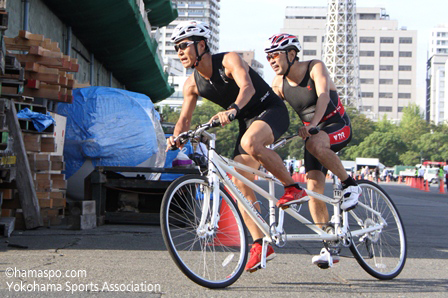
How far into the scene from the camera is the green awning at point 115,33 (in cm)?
1798

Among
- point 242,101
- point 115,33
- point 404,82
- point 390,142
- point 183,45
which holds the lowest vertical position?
point 242,101

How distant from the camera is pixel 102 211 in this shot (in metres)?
10.1

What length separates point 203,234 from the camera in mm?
5039

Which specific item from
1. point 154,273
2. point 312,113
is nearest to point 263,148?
point 312,113

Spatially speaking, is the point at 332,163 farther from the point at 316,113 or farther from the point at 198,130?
the point at 198,130

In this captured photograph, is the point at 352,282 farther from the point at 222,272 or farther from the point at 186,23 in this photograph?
the point at 186,23

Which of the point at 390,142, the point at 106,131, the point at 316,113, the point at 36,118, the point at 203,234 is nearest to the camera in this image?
the point at 203,234

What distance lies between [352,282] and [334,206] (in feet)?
2.13

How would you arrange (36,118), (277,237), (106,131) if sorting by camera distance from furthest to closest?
(106,131) → (36,118) → (277,237)

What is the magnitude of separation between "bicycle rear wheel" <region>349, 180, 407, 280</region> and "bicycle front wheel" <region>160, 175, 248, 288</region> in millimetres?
1205

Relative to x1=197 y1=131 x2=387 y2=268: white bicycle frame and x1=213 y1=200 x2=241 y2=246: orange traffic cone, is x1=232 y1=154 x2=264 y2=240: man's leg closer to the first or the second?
x1=197 y1=131 x2=387 y2=268: white bicycle frame

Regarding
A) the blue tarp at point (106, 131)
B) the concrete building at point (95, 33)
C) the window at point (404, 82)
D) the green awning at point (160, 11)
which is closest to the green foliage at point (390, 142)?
the green awning at point (160, 11)

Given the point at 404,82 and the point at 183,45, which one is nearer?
the point at 183,45

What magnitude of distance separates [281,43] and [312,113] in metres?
0.69
